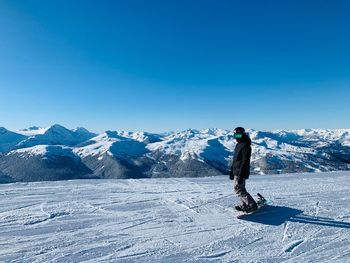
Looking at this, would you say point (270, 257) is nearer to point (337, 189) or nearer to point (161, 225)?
point (161, 225)

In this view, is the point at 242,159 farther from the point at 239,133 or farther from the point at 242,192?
the point at 242,192

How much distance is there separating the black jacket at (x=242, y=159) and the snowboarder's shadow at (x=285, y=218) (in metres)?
1.09

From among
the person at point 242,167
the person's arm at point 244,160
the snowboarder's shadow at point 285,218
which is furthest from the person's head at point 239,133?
the snowboarder's shadow at point 285,218

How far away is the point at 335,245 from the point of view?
20.4 feet

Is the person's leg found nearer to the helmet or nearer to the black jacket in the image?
the black jacket

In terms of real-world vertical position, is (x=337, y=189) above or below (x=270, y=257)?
above

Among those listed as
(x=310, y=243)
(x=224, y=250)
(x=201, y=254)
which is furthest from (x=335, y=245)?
(x=201, y=254)

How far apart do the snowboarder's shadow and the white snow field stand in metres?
0.02

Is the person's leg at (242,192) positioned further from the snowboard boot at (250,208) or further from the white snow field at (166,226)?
the white snow field at (166,226)

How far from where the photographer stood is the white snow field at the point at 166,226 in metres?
5.75

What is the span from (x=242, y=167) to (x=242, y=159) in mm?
212

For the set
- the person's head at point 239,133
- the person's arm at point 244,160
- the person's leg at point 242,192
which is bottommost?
the person's leg at point 242,192

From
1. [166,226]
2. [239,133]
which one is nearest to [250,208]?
[239,133]

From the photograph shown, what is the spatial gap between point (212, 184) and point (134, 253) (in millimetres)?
8691
